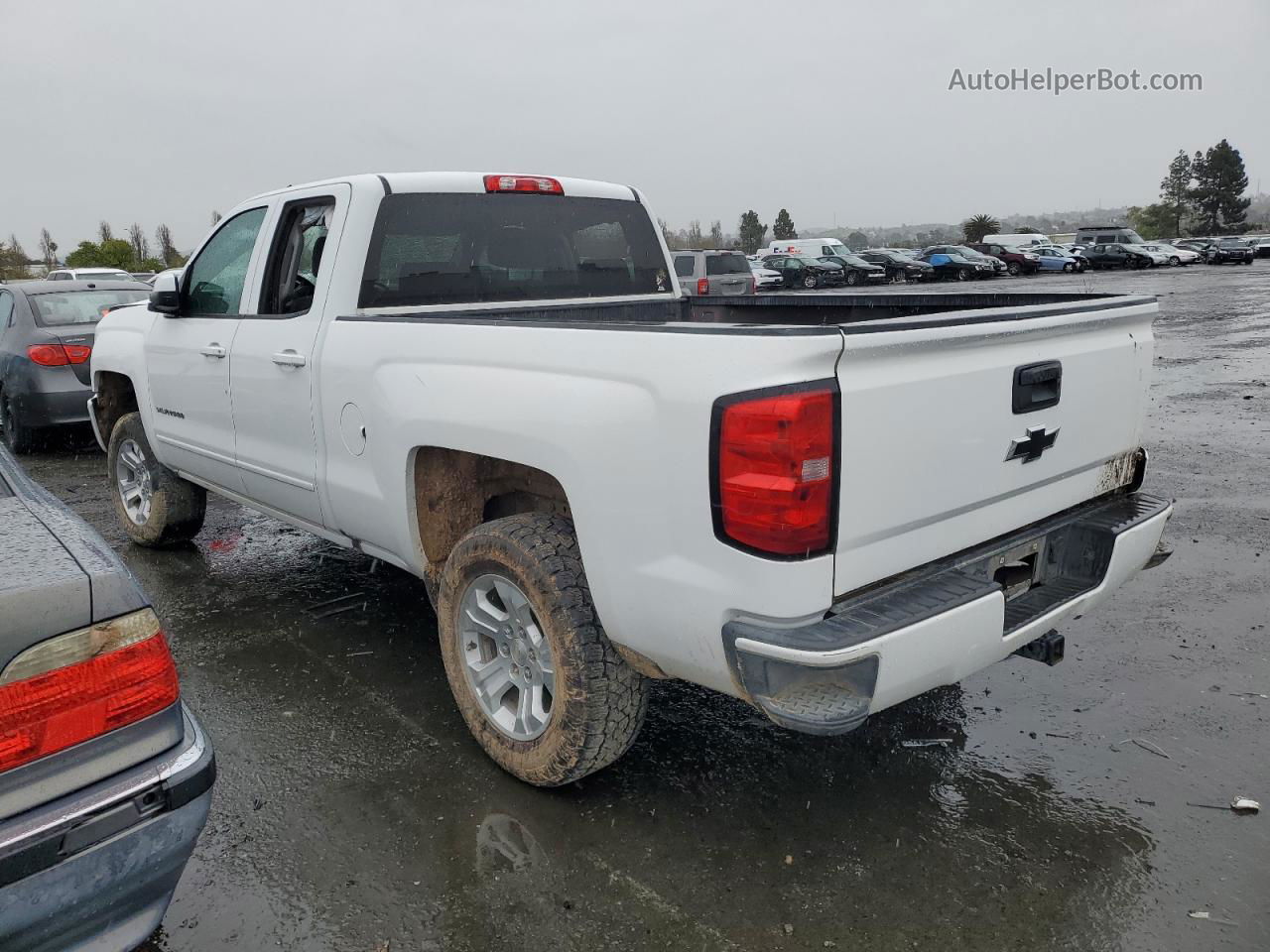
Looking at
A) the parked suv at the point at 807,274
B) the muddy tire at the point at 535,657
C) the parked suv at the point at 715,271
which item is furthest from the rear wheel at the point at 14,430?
the parked suv at the point at 807,274

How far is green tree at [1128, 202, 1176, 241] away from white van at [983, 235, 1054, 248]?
39209 millimetres

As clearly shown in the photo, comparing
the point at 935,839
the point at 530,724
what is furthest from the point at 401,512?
the point at 935,839

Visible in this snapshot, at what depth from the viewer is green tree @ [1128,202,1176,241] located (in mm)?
84438

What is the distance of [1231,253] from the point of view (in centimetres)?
4303

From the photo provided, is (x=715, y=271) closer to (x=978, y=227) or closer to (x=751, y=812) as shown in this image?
(x=751, y=812)

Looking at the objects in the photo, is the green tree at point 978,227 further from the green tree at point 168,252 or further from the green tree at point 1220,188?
the green tree at point 168,252

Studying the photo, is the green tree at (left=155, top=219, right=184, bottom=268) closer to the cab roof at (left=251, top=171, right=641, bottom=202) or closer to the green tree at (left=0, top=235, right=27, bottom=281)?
the green tree at (left=0, top=235, right=27, bottom=281)

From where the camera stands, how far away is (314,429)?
3.79m

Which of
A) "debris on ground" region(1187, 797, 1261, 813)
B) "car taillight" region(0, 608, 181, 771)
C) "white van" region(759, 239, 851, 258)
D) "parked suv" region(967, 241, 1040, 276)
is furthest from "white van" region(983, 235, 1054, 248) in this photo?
"car taillight" region(0, 608, 181, 771)

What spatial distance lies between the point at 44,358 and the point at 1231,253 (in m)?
47.9

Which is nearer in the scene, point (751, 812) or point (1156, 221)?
point (751, 812)

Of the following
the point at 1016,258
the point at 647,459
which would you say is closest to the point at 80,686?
the point at 647,459

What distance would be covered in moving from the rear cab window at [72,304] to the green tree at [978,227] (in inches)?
2804

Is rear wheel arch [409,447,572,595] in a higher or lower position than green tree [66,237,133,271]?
lower
